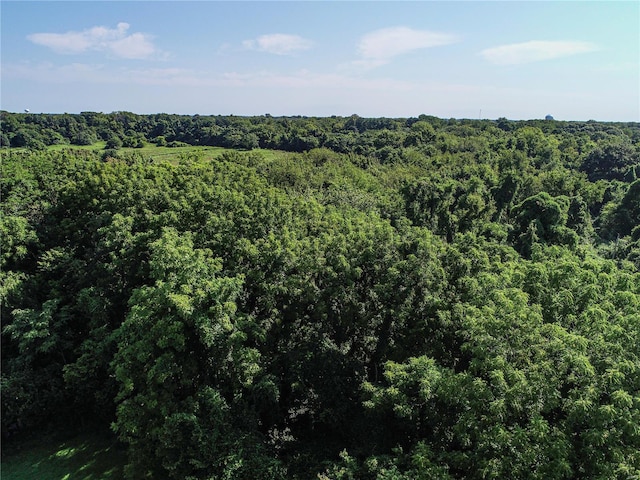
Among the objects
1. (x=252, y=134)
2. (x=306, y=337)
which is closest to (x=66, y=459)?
(x=306, y=337)

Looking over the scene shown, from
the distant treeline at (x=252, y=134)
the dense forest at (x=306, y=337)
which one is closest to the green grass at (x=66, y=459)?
the dense forest at (x=306, y=337)

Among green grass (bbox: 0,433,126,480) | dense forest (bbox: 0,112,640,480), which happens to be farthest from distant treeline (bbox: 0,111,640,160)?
green grass (bbox: 0,433,126,480)

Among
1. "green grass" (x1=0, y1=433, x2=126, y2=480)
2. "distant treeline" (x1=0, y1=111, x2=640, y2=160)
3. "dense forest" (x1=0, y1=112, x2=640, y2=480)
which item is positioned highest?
"distant treeline" (x1=0, y1=111, x2=640, y2=160)

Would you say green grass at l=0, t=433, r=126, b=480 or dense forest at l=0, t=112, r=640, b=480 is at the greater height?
dense forest at l=0, t=112, r=640, b=480

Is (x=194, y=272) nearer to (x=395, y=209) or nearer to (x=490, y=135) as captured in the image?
(x=395, y=209)

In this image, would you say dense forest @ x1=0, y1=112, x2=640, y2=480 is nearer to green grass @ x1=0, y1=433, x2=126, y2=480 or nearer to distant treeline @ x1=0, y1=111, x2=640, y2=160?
green grass @ x1=0, y1=433, x2=126, y2=480

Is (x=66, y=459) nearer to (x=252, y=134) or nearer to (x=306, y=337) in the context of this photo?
(x=306, y=337)
